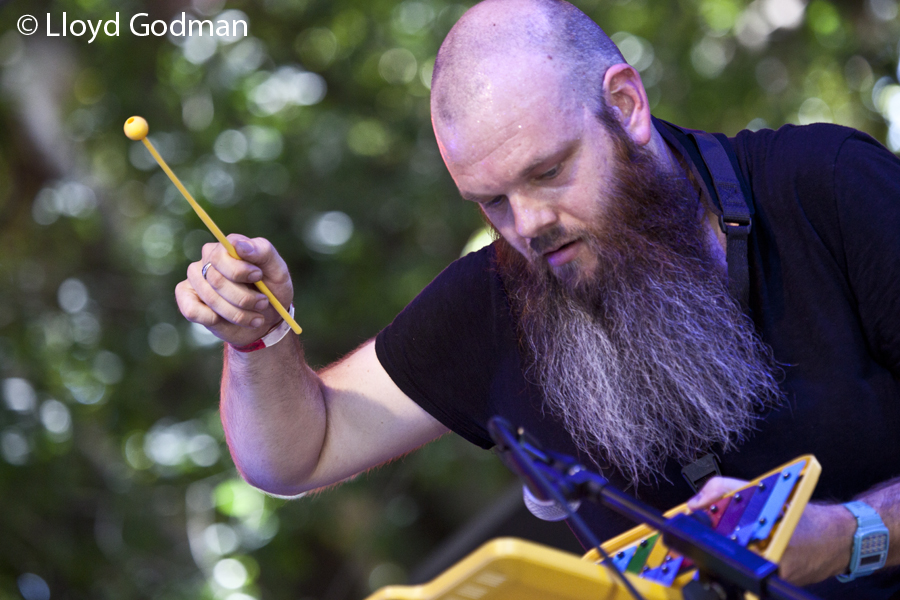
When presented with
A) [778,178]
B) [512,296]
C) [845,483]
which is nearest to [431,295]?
[512,296]

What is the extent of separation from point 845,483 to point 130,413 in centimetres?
395

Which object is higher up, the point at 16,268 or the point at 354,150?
the point at 16,268

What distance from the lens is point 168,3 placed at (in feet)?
15.1

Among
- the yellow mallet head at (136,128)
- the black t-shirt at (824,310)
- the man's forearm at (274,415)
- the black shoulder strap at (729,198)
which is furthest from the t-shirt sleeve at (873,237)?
the yellow mallet head at (136,128)

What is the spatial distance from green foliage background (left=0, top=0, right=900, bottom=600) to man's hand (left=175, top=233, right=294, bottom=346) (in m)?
2.87

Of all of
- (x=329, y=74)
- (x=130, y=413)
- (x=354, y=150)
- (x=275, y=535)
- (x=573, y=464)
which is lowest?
(x=275, y=535)

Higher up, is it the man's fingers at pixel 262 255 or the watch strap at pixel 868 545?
the man's fingers at pixel 262 255

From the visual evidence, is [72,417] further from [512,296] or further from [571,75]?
[571,75]

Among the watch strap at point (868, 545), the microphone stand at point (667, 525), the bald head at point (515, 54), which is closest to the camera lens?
the microphone stand at point (667, 525)

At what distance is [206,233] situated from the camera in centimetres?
468

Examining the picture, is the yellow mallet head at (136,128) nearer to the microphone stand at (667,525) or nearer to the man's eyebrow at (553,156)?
the man's eyebrow at (553,156)

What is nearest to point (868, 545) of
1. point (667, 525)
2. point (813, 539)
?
point (813, 539)

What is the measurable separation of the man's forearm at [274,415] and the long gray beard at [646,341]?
19.7 inches

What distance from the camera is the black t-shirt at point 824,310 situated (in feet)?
4.91
